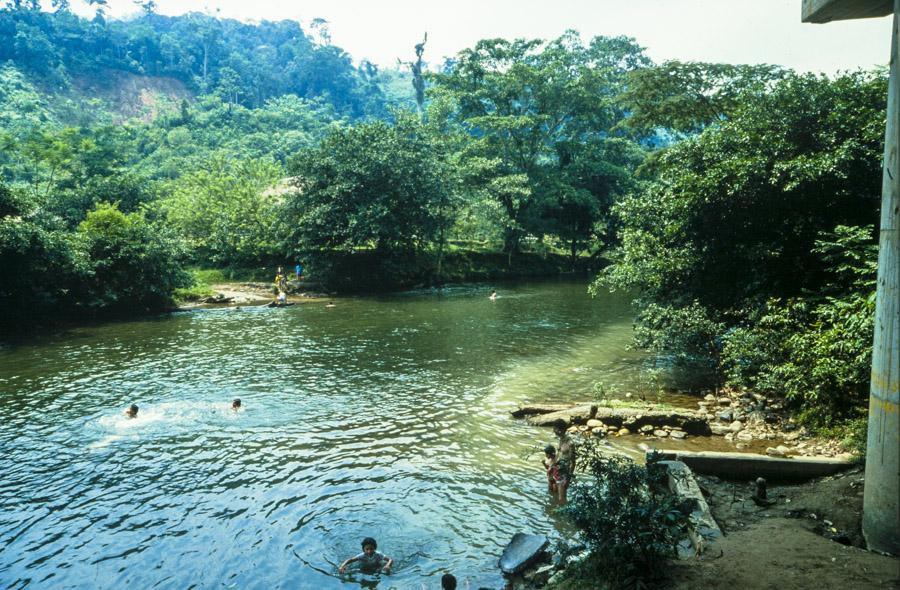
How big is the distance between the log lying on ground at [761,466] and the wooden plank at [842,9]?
25.6 ft

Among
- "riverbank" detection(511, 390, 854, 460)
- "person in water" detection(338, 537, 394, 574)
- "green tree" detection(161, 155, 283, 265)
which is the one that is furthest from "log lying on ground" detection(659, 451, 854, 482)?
"green tree" detection(161, 155, 283, 265)

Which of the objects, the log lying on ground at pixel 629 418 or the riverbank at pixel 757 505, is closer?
the riverbank at pixel 757 505

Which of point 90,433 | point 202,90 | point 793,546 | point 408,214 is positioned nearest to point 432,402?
point 90,433

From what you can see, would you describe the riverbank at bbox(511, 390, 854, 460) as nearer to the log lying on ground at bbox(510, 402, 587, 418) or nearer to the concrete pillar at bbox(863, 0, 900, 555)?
the log lying on ground at bbox(510, 402, 587, 418)

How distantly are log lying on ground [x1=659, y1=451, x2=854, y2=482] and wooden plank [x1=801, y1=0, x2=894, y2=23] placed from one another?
7.80 meters

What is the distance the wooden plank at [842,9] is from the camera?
26.0 feet

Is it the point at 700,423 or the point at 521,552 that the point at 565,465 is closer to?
the point at 521,552

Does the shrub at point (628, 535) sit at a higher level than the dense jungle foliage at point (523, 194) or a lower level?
lower

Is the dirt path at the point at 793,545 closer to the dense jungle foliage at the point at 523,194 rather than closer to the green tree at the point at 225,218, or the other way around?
the dense jungle foliage at the point at 523,194

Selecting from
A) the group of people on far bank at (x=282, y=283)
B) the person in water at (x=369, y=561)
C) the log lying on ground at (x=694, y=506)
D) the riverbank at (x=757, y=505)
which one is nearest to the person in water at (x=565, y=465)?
the log lying on ground at (x=694, y=506)

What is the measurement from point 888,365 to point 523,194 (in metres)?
43.4

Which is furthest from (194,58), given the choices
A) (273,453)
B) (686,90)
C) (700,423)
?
(700,423)

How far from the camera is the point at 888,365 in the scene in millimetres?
7125

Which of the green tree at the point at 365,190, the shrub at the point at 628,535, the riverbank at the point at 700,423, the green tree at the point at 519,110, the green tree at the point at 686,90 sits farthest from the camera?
the green tree at the point at 519,110
